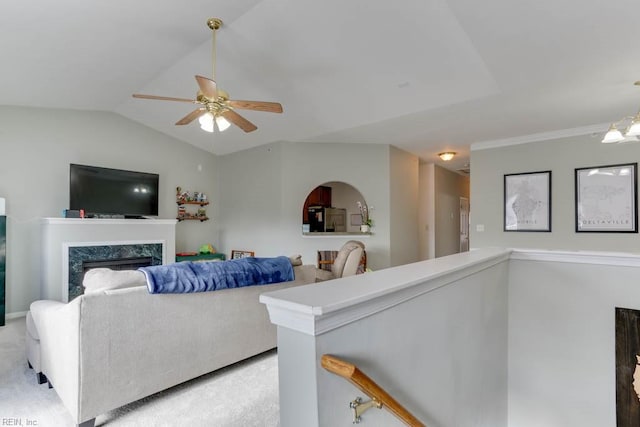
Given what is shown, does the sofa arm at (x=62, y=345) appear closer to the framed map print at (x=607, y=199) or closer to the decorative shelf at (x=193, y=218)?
the decorative shelf at (x=193, y=218)

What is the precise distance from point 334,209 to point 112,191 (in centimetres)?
427

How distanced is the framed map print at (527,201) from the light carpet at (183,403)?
428cm

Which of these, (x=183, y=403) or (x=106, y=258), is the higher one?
(x=106, y=258)

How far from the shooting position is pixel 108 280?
6.73ft

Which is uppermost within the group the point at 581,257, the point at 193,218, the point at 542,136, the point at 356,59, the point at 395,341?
the point at 356,59

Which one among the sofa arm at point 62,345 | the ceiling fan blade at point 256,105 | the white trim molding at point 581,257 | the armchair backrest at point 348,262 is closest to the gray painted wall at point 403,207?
the armchair backrest at point 348,262

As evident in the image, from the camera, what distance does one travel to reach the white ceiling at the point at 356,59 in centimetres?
259

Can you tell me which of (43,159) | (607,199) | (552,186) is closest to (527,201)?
(552,186)

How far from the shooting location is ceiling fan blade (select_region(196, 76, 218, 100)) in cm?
263

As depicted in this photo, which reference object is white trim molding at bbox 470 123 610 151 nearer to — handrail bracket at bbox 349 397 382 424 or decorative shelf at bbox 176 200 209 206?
decorative shelf at bbox 176 200 209 206

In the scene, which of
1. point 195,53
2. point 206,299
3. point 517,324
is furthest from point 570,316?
point 195,53

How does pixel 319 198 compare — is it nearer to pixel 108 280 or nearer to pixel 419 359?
pixel 108 280

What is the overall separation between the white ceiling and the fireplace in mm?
2111

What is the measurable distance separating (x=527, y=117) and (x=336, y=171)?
290 centimetres
